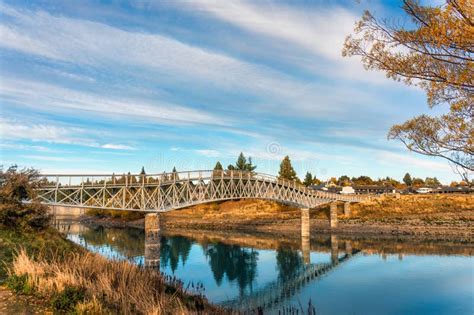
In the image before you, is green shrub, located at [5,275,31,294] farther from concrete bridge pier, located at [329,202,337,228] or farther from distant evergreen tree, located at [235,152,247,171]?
distant evergreen tree, located at [235,152,247,171]

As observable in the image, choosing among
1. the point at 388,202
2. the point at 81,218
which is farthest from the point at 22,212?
the point at 81,218

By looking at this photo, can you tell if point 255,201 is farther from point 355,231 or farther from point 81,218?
point 81,218

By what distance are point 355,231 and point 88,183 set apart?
190 feet

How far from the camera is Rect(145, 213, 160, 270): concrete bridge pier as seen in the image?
154 feet

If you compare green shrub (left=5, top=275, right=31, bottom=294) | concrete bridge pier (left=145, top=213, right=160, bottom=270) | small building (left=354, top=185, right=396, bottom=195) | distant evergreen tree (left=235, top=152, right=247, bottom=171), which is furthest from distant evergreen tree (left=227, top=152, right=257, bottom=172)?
green shrub (left=5, top=275, right=31, bottom=294)

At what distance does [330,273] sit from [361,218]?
159ft

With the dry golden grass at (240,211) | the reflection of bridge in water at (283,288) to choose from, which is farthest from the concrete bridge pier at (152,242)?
the dry golden grass at (240,211)

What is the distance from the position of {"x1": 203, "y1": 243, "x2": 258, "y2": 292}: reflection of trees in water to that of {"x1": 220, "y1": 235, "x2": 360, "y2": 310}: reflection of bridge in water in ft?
9.14

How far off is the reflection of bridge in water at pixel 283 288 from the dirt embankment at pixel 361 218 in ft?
90.9

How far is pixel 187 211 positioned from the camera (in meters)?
118

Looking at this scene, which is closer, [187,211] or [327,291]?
[327,291]

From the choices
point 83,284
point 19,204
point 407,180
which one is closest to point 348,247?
point 19,204

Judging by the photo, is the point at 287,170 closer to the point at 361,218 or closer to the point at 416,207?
the point at 361,218

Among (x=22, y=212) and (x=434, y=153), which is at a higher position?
(x=434, y=153)
